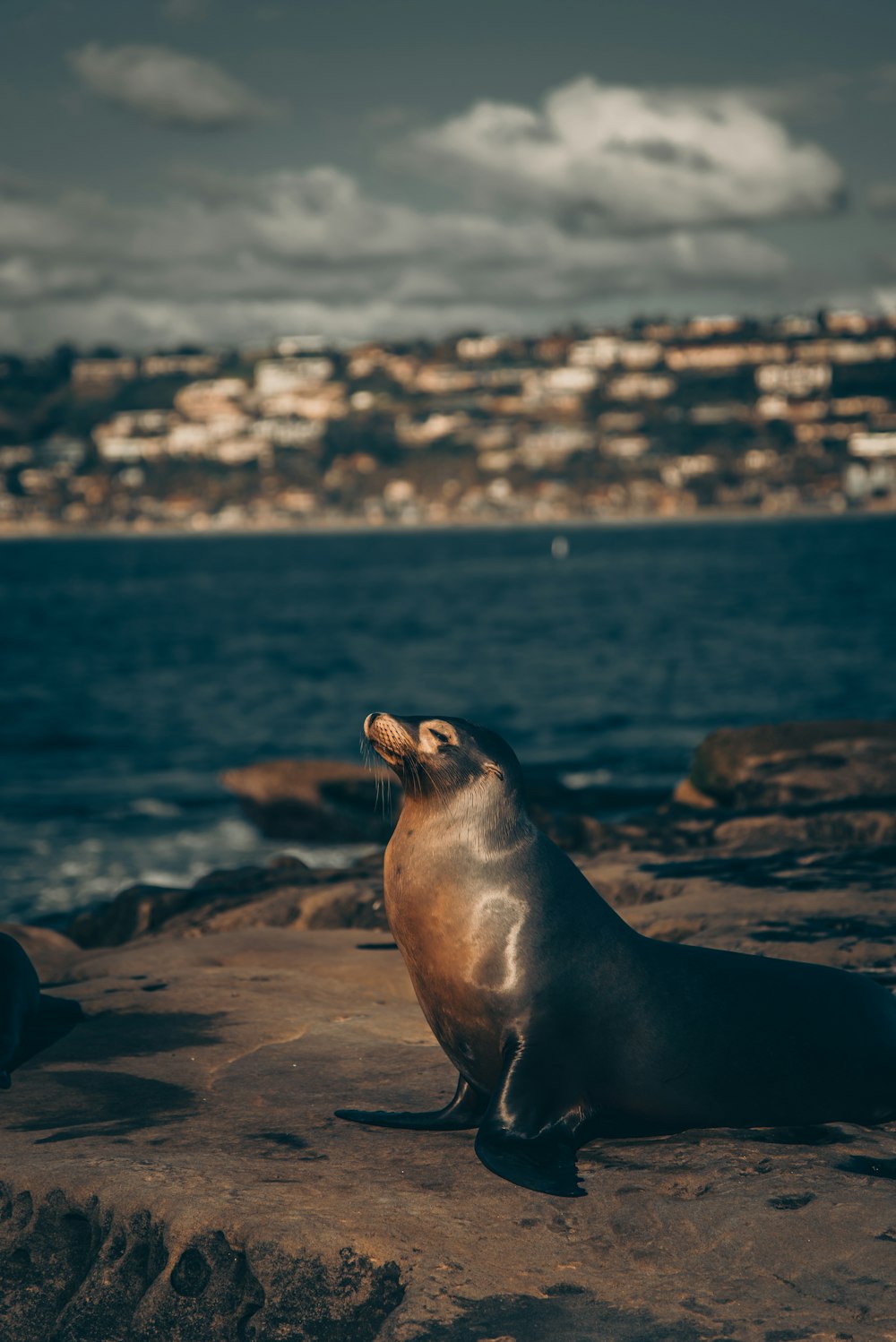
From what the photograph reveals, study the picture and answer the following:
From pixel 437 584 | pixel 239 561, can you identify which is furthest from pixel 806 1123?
pixel 239 561

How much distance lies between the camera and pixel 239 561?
4685 inches

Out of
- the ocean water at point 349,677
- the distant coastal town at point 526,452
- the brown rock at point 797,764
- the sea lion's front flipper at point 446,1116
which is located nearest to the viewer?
the sea lion's front flipper at point 446,1116

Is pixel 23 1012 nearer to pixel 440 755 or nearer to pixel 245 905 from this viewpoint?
pixel 440 755

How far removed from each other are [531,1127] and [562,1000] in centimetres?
40

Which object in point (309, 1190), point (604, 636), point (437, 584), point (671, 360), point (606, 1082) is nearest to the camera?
point (309, 1190)

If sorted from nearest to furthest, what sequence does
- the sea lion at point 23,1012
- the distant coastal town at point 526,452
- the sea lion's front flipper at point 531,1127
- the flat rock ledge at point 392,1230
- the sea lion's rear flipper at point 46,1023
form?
the flat rock ledge at point 392,1230 < the sea lion's front flipper at point 531,1127 < the sea lion at point 23,1012 < the sea lion's rear flipper at point 46,1023 < the distant coastal town at point 526,452

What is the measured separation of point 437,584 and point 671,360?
12516cm

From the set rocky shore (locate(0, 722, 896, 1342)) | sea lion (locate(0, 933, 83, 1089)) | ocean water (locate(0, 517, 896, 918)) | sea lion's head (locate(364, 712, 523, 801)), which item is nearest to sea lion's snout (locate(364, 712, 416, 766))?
sea lion's head (locate(364, 712, 523, 801))

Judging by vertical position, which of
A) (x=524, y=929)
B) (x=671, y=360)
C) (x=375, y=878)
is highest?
(x=671, y=360)

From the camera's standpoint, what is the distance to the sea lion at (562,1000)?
4496 mm

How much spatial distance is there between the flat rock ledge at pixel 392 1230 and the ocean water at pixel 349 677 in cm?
1016

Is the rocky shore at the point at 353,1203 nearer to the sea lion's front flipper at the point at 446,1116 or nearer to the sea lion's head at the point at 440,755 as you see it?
the sea lion's front flipper at the point at 446,1116

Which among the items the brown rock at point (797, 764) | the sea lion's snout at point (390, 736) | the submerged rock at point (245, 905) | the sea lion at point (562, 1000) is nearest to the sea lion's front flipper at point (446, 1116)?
the sea lion at point (562, 1000)

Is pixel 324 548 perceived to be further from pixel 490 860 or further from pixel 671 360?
pixel 490 860
